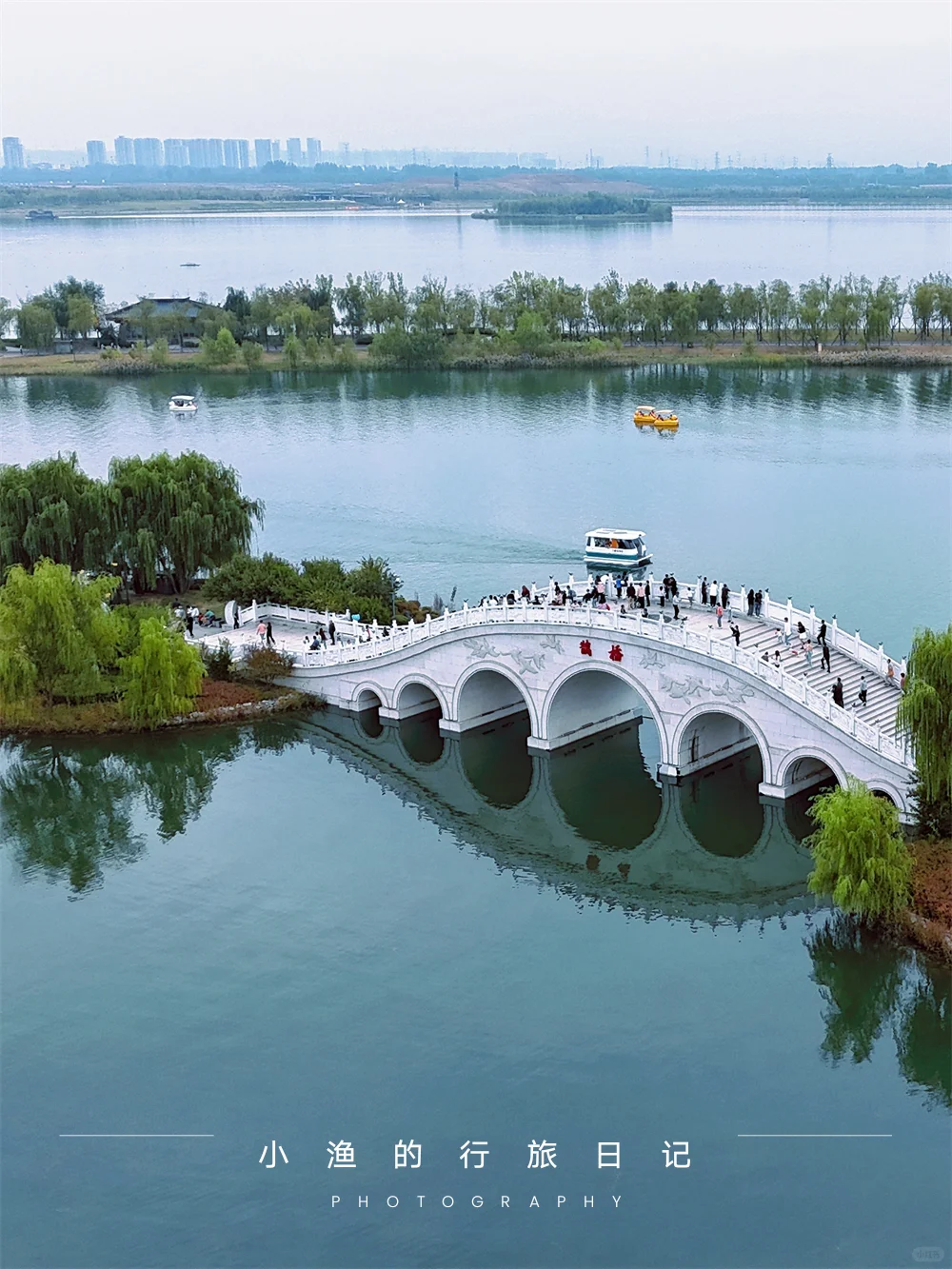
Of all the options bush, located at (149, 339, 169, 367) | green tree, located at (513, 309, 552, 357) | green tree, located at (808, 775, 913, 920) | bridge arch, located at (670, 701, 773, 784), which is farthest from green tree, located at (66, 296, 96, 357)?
green tree, located at (808, 775, 913, 920)

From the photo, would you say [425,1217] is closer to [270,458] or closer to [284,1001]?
[284,1001]

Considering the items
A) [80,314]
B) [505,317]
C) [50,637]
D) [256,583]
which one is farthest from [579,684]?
[80,314]

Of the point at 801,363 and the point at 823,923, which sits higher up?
the point at 801,363

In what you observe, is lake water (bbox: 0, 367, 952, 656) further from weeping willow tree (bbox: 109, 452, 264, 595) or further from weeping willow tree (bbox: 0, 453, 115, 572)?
weeping willow tree (bbox: 0, 453, 115, 572)

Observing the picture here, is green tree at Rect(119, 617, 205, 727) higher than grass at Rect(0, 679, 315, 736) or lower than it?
higher

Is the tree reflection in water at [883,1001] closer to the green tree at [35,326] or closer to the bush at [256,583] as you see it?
the bush at [256,583]

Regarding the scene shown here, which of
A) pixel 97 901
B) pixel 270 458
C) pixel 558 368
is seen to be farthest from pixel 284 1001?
pixel 558 368
